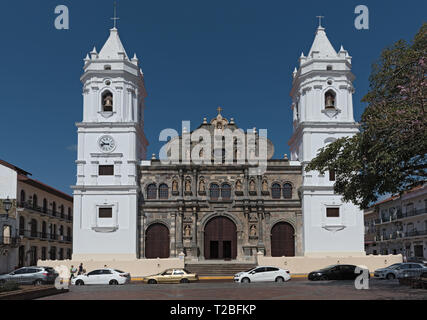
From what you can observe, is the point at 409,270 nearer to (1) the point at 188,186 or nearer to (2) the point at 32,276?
(1) the point at 188,186

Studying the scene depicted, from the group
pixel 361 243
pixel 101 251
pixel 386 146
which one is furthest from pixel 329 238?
pixel 386 146

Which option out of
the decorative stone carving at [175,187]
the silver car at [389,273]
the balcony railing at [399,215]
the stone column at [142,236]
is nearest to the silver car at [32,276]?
the stone column at [142,236]

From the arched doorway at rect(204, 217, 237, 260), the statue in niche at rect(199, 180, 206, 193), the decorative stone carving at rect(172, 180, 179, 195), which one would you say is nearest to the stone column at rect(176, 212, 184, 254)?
the decorative stone carving at rect(172, 180, 179, 195)

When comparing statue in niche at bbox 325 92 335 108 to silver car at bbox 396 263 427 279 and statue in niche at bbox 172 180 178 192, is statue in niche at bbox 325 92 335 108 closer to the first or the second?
statue in niche at bbox 172 180 178 192

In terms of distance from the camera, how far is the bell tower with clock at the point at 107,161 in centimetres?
3969

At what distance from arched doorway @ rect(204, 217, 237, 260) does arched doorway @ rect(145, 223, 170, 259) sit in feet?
10.7

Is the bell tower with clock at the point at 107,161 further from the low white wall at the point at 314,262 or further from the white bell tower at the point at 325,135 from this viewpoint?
the white bell tower at the point at 325,135

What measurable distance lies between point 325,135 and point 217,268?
1357cm

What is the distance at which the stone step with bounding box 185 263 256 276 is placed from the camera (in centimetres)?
3747

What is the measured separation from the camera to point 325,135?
41219mm

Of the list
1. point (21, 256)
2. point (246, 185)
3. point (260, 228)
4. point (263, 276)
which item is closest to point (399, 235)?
point (260, 228)

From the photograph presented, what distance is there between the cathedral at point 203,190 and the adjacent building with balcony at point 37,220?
6.79 metres

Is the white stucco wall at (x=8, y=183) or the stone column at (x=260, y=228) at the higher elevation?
the white stucco wall at (x=8, y=183)
